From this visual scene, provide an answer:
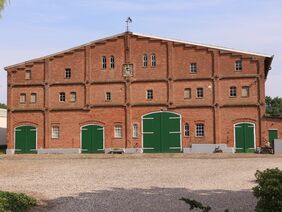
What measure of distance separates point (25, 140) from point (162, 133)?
1257 centimetres

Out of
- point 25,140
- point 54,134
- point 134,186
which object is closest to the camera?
point 134,186

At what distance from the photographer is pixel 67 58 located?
39.4 metres

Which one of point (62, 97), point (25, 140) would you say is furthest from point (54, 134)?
point (62, 97)

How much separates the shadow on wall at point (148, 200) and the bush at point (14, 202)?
32 centimetres

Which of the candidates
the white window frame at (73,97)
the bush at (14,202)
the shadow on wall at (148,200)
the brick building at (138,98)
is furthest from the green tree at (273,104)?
the bush at (14,202)

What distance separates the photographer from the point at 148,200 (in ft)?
41.9

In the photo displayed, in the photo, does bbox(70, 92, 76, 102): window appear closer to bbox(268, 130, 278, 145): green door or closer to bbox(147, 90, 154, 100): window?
bbox(147, 90, 154, 100): window

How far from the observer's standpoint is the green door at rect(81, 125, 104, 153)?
37969 millimetres

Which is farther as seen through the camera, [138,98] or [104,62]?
[104,62]

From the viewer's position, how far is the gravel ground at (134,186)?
12.1 m

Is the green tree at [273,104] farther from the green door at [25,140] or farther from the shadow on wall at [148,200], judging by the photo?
the shadow on wall at [148,200]

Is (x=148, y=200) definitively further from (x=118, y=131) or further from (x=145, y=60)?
(x=145, y=60)

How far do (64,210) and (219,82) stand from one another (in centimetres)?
2722

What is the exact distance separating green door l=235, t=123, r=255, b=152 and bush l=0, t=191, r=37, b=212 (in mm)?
26099
